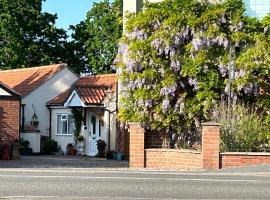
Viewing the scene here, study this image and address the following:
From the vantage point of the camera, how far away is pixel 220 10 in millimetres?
28188

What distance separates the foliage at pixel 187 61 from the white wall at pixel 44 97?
13.6 meters

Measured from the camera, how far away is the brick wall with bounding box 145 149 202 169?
24.5 meters

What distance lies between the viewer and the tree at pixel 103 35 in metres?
57.6

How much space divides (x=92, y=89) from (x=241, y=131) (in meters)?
16.0

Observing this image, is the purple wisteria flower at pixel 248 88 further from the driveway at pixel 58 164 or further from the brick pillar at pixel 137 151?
the driveway at pixel 58 164

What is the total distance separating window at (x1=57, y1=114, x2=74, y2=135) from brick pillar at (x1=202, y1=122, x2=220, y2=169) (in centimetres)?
1739

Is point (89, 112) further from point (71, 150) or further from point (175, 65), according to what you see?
point (175, 65)

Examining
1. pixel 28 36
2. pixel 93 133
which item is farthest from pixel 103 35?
pixel 93 133

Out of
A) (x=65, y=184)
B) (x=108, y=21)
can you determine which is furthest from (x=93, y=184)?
(x=108, y=21)

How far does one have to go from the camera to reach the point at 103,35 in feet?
192

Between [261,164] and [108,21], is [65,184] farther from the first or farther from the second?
[108,21]

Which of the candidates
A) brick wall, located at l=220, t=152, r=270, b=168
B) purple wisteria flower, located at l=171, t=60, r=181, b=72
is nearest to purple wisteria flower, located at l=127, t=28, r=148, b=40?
purple wisteria flower, located at l=171, t=60, r=181, b=72

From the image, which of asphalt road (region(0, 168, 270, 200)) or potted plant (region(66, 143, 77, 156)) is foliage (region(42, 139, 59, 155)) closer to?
potted plant (region(66, 143, 77, 156))

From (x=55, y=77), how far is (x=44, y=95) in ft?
5.25
